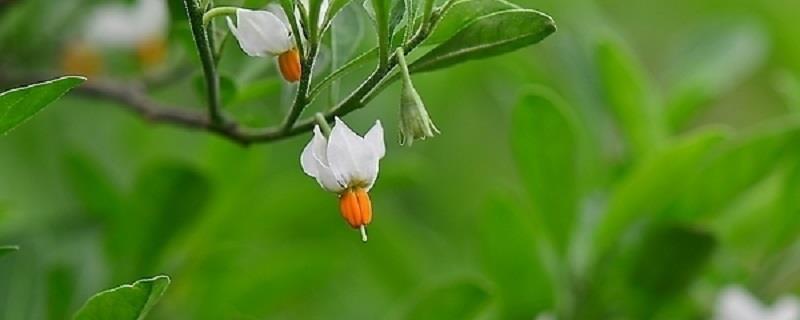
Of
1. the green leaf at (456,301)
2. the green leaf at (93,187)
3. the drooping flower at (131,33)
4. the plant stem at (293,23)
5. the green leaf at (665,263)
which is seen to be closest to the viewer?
the plant stem at (293,23)

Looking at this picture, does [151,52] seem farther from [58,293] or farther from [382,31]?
[382,31]

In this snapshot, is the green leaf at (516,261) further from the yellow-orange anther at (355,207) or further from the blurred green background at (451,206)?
the yellow-orange anther at (355,207)

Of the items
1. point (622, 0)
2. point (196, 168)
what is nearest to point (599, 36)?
point (196, 168)

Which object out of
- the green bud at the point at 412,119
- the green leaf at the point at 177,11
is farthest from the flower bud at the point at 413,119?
the green leaf at the point at 177,11

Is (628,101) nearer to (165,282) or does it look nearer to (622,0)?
(165,282)

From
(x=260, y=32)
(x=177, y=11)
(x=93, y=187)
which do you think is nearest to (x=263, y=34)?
(x=260, y=32)
